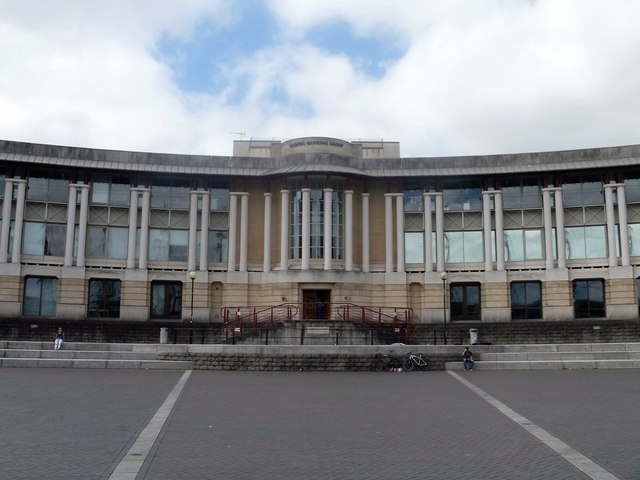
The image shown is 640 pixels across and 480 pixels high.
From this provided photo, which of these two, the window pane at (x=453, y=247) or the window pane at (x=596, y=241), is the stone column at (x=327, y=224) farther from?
the window pane at (x=596, y=241)

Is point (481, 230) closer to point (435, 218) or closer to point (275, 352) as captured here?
point (435, 218)

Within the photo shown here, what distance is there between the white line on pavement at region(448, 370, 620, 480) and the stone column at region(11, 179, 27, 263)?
102 ft

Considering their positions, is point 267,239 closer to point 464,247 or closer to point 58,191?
point 464,247

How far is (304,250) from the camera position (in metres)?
41.2

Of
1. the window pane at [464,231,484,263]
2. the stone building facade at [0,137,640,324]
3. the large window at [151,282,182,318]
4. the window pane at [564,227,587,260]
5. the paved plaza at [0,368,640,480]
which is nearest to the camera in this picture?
the paved plaza at [0,368,640,480]

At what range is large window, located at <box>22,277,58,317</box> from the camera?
132 feet

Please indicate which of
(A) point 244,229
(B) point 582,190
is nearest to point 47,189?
(A) point 244,229

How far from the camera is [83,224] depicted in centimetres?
4128

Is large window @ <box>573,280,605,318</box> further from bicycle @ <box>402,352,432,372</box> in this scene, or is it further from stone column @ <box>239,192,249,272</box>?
stone column @ <box>239,192,249,272</box>

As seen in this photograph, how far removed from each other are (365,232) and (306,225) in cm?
385

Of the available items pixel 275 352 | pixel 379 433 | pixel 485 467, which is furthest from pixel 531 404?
pixel 275 352

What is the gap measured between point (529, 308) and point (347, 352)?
61.2 feet

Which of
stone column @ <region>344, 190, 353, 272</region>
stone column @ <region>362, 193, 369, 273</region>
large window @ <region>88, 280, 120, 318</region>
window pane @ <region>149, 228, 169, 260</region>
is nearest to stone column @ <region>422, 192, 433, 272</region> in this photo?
stone column @ <region>362, 193, 369, 273</region>

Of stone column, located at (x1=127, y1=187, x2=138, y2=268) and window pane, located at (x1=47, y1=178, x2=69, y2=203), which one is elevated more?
window pane, located at (x1=47, y1=178, x2=69, y2=203)
